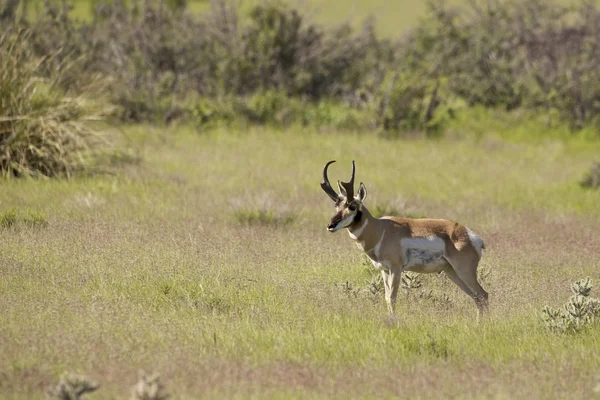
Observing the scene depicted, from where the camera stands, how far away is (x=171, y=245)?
439 inches

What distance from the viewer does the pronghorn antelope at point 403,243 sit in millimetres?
8812

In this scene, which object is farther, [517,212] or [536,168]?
[536,168]

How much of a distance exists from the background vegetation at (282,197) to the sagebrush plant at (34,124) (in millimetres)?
47

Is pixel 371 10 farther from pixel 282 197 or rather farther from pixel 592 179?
pixel 282 197

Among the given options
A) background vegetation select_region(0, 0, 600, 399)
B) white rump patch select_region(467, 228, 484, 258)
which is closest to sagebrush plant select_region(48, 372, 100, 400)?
background vegetation select_region(0, 0, 600, 399)

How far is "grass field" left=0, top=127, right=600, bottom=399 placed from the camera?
7016 millimetres

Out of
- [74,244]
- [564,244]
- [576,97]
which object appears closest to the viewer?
[74,244]

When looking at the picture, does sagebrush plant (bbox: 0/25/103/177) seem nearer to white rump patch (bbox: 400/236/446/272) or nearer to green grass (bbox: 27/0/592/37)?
white rump patch (bbox: 400/236/446/272)

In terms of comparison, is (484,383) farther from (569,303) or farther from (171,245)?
(171,245)

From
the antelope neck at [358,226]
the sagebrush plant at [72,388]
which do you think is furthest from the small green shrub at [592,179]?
the sagebrush plant at [72,388]

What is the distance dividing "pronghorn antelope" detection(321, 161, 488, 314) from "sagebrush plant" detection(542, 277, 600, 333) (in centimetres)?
76

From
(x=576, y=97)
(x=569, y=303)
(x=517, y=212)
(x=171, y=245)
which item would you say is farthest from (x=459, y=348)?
(x=576, y=97)

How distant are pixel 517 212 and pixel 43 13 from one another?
14907 millimetres

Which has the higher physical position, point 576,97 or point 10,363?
point 576,97
